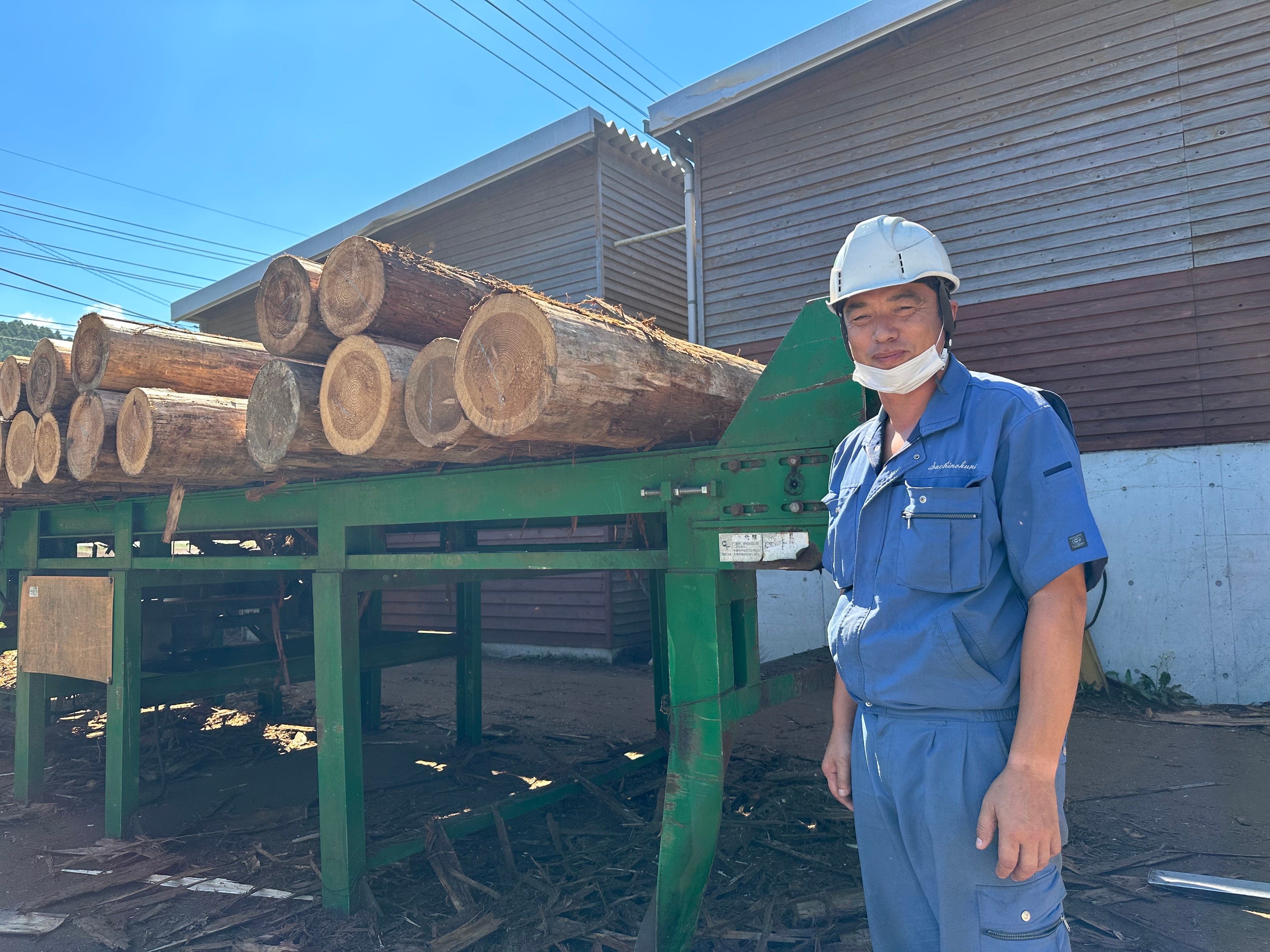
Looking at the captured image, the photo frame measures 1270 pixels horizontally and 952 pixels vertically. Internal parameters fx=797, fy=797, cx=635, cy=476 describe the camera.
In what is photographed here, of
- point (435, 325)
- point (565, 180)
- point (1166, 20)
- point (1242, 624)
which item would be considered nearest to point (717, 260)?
point (565, 180)

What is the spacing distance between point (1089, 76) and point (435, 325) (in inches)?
276

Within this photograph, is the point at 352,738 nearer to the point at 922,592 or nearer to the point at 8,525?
the point at 922,592

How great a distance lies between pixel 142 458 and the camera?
3283 mm

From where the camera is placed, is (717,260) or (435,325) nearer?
(435,325)

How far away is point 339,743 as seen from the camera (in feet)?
11.4

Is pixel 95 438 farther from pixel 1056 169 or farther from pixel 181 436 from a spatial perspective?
pixel 1056 169

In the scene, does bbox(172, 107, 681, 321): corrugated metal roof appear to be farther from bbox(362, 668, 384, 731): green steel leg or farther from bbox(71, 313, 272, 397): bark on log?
bbox(71, 313, 272, 397): bark on log

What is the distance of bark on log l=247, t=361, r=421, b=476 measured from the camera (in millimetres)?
2736

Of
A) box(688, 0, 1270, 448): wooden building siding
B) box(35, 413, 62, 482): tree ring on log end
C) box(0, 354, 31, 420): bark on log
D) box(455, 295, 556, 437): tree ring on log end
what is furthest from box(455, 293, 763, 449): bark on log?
box(688, 0, 1270, 448): wooden building siding

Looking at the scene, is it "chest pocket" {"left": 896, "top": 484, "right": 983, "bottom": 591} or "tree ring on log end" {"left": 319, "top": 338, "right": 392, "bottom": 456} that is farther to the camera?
"tree ring on log end" {"left": 319, "top": 338, "right": 392, "bottom": 456}

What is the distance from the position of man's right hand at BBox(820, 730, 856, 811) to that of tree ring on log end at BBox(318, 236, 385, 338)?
190cm

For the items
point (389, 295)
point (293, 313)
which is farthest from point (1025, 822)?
point (293, 313)

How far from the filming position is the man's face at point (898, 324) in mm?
1670

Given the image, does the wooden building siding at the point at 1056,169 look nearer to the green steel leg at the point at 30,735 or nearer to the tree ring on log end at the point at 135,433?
the tree ring on log end at the point at 135,433
